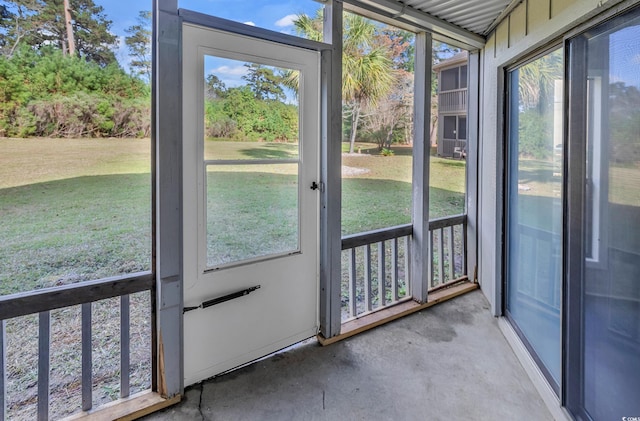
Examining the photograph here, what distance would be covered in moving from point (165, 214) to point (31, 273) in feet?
1.97

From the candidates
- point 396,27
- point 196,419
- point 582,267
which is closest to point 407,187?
point 396,27

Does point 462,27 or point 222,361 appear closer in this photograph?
point 222,361

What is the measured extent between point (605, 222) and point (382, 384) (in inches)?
55.0

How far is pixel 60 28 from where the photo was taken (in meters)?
1.46

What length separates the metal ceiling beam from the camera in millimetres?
2328

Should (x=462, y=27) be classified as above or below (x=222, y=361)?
above

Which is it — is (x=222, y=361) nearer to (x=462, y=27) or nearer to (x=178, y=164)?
(x=178, y=164)

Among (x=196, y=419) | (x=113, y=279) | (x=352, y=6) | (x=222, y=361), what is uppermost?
(x=352, y=6)

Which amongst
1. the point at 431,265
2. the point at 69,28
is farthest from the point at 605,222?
the point at 69,28

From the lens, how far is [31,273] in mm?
1513

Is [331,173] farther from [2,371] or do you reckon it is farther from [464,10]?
[2,371]


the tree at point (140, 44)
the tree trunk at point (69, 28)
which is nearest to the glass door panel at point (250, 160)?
the tree at point (140, 44)

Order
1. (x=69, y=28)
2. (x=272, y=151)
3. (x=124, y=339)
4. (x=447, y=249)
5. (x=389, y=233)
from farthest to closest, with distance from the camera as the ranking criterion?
(x=447, y=249) < (x=389, y=233) < (x=272, y=151) < (x=124, y=339) < (x=69, y=28)

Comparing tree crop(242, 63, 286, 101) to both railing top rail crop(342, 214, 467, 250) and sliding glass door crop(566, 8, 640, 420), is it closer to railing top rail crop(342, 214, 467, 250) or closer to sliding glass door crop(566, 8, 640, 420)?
railing top rail crop(342, 214, 467, 250)
